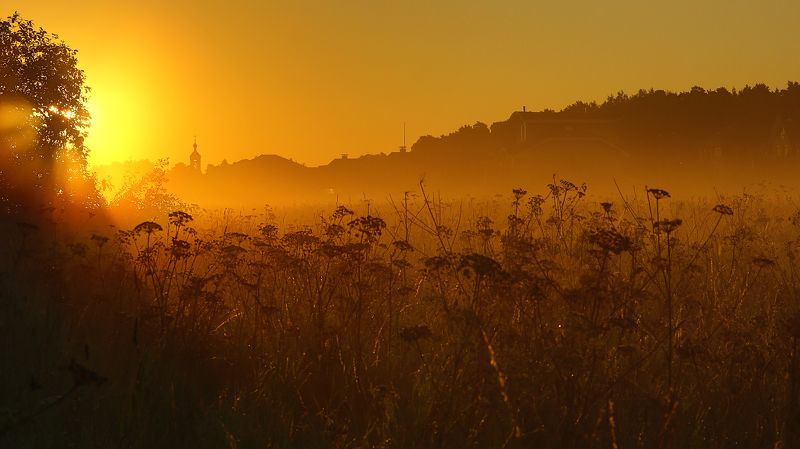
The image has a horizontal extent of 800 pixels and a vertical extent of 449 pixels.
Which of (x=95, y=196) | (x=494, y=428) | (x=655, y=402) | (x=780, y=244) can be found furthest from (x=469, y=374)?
(x=95, y=196)

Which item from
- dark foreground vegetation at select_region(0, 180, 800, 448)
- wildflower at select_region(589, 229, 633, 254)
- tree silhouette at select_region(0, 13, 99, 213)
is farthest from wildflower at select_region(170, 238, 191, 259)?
tree silhouette at select_region(0, 13, 99, 213)

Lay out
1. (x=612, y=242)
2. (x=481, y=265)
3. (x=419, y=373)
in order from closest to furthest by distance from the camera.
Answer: (x=481, y=265), (x=612, y=242), (x=419, y=373)

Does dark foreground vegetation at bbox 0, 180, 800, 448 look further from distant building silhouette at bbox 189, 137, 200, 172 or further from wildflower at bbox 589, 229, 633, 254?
distant building silhouette at bbox 189, 137, 200, 172

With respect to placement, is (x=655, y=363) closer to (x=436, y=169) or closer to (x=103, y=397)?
(x=103, y=397)

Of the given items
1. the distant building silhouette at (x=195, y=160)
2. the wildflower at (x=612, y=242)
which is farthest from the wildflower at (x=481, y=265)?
the distant building silhouette at (x=195, y=160)

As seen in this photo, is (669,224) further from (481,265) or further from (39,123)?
(39,123)

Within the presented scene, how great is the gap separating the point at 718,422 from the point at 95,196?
18.9 m

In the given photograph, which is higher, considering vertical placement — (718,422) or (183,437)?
(183,437)

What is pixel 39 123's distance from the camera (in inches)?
680

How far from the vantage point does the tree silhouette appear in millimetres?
15836

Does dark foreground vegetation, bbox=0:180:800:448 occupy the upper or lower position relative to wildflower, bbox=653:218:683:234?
lower

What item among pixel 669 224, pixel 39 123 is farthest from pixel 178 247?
pixel 39 123

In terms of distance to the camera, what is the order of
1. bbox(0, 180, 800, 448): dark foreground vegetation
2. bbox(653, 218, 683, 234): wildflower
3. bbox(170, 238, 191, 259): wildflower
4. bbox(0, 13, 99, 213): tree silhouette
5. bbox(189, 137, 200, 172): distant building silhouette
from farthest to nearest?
bbox(189, 137, 200, 172): distant building silhouette < bbox(0, 13, 99, 213): tree silhouette < bbox(170, 238, 191, 259): wildflower < bbox(653, 218, 683, 234): wildflower < bbox(0, 180, 800, 448): dark foreground vegetation

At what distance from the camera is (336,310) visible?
678 centimetres
